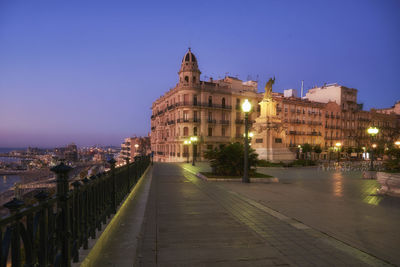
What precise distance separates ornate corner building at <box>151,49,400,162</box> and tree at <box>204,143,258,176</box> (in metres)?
20.4

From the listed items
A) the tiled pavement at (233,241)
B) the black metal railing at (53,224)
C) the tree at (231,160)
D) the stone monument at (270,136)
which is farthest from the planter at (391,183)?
the stone monument at (270,136)

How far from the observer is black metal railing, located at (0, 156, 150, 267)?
6.79 ft

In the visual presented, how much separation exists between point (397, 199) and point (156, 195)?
9.28 metres

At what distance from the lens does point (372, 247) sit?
16.0 ft

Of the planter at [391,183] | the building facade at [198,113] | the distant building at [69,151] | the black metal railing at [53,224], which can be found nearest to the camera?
the black metal railing at [53,224]

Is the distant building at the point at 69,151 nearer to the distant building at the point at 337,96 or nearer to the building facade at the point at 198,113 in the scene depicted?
the building facade at the point at 198,113

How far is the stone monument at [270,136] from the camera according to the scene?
29219 millimetres

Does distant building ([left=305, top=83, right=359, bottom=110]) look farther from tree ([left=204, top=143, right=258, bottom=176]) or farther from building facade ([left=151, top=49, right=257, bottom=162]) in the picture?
tree ([left=204, top=143, right=258, bottom=176])

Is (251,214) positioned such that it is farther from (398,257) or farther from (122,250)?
(122,250)

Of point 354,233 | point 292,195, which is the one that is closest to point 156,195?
point 292,195

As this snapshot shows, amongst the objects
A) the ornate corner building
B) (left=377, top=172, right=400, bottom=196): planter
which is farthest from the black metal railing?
the ornate corner building

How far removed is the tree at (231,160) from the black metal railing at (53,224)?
12.7m

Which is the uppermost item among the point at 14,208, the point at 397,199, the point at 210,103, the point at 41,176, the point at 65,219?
the point at 210,103

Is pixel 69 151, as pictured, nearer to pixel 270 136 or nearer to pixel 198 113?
pixel 270 136
